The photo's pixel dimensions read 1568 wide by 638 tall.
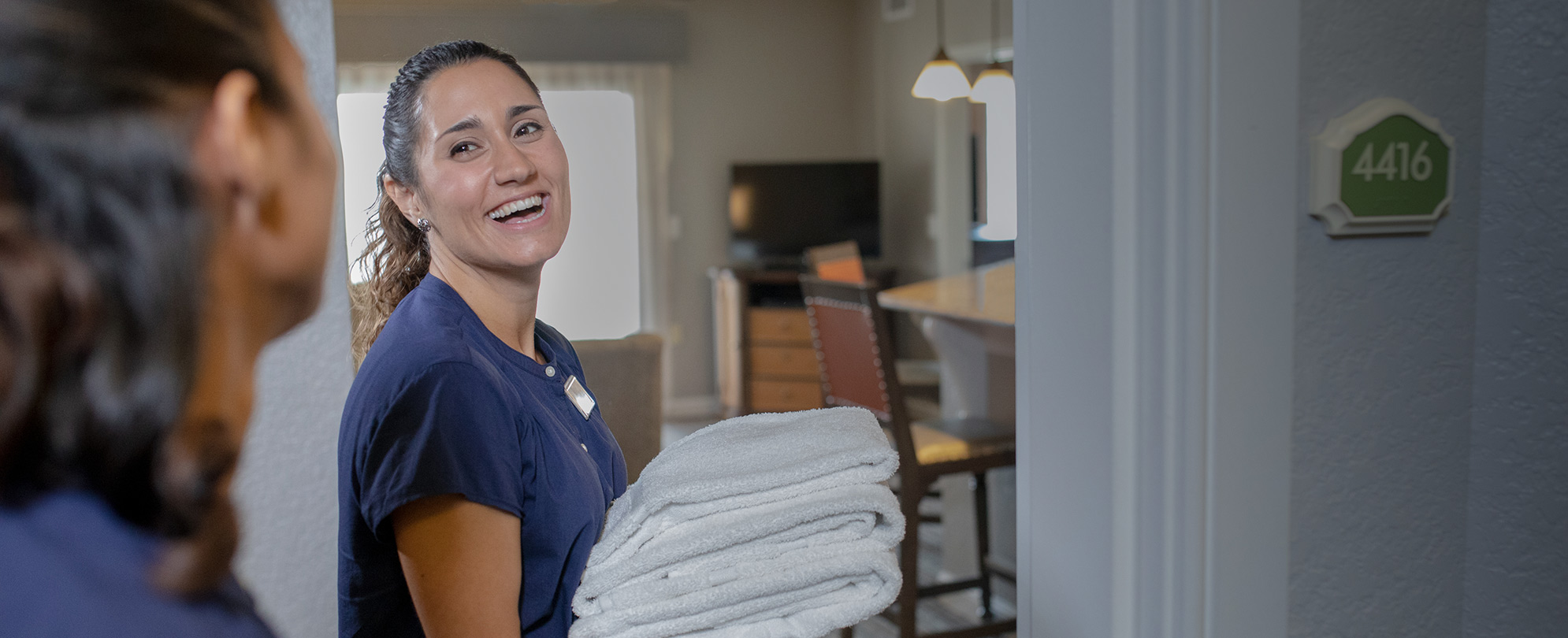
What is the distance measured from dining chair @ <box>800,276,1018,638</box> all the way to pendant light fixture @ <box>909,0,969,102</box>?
1.69 ft

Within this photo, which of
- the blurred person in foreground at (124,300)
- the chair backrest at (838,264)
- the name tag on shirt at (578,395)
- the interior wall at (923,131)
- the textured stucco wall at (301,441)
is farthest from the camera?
the chair backrest at (838,264)

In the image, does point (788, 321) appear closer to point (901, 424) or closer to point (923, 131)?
point (901, 424)

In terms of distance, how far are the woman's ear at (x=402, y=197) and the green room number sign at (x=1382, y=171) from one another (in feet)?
2.02

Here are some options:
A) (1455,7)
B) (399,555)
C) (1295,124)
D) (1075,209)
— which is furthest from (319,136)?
(1455,7)

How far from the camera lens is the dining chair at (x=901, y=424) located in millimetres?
1792

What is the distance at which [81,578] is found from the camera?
0.24 meters

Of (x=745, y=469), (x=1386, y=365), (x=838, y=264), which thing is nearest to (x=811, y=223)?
(x=838, y=264)

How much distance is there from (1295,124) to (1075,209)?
0.56 ft

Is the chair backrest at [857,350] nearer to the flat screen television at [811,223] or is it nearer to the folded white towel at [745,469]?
the flat screen television at [811,223]

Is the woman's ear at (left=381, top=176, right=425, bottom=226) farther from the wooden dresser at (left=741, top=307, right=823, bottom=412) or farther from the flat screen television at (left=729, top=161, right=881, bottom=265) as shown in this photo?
the flat screen television at (left=729, top=161, right=881, bottom=265)

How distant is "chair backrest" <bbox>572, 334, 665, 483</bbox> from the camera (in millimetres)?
585

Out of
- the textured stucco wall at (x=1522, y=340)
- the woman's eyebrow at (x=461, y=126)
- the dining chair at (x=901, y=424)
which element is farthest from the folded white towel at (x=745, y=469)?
the dining chair at (x=901, y=424)

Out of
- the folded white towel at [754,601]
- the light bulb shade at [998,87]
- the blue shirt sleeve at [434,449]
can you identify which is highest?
the light bulb shade at [998,87]

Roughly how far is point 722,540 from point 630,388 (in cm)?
14
